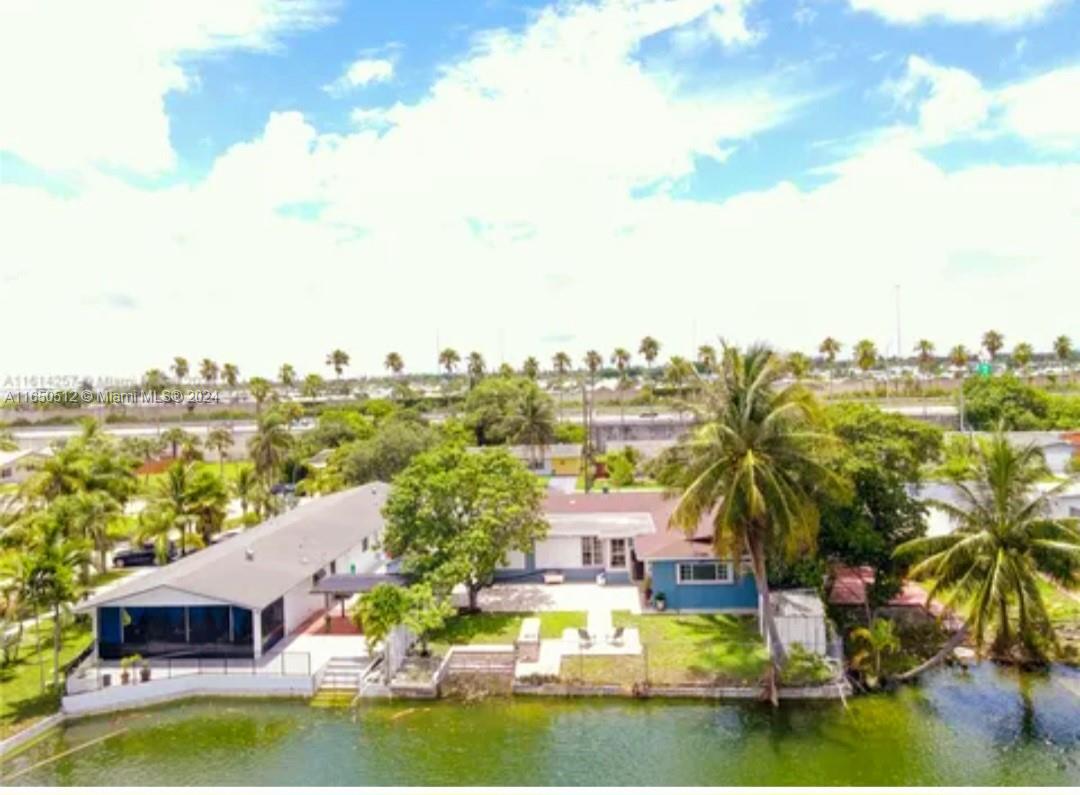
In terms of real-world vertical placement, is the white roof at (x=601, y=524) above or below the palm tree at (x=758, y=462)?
below

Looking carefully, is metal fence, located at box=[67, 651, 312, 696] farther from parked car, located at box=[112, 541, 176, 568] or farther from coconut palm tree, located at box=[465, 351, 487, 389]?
coconut palm tree, located at box=[465, 351, 487, 389]

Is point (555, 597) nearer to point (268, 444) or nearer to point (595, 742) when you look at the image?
point (595, 742)

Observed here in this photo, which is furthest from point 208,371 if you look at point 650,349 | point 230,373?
point 650,349

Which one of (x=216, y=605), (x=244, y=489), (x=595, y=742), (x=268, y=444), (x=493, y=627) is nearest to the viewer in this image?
(x=595, y=742)

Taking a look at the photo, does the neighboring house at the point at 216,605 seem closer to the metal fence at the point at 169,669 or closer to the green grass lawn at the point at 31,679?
the metal fence at the point at 169,669

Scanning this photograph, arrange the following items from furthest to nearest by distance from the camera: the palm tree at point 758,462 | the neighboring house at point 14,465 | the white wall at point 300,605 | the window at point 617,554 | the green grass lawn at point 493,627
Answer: the neighboring house at point 14,465
the window at point 617,554
the white wall at point 300,605
the green grass lawn at point 493,627
the palm tree at point 758,462

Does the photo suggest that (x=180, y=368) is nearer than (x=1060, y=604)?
No

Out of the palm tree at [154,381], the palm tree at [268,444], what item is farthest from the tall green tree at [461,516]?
the palm tree at [154,381]
